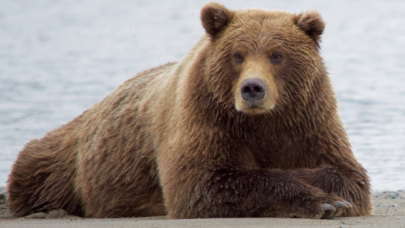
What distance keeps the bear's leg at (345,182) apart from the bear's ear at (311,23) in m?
1.31

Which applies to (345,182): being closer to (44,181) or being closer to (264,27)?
(264,27)

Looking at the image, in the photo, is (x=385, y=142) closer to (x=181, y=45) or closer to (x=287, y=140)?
(x=287, y=140)

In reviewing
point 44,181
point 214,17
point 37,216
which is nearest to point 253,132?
point 214,17

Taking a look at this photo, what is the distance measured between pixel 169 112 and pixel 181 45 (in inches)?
919

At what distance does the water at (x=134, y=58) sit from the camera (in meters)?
13.2

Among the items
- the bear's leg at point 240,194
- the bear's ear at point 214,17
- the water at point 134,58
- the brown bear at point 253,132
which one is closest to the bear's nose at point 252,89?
the brown bear at point 253,132

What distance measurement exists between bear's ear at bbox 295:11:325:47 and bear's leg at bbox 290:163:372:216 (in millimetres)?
1314

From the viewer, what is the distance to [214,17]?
6512 millimetres

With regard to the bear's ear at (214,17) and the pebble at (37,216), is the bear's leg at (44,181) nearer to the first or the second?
the pebble at (37,216)

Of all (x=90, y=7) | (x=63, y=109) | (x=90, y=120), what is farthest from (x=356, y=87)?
(x=90, y=7)

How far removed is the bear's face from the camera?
235 inches

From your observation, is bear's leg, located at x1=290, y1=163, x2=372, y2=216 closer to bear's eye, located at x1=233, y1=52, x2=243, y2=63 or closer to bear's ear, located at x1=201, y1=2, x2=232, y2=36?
bear's eye, located at x1=233, y1=52, x2=243, y2=63

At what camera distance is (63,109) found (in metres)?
16.0

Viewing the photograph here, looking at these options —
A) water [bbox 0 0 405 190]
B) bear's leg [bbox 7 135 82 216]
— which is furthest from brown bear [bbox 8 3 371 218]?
water [bbox 0 0 405 190]
